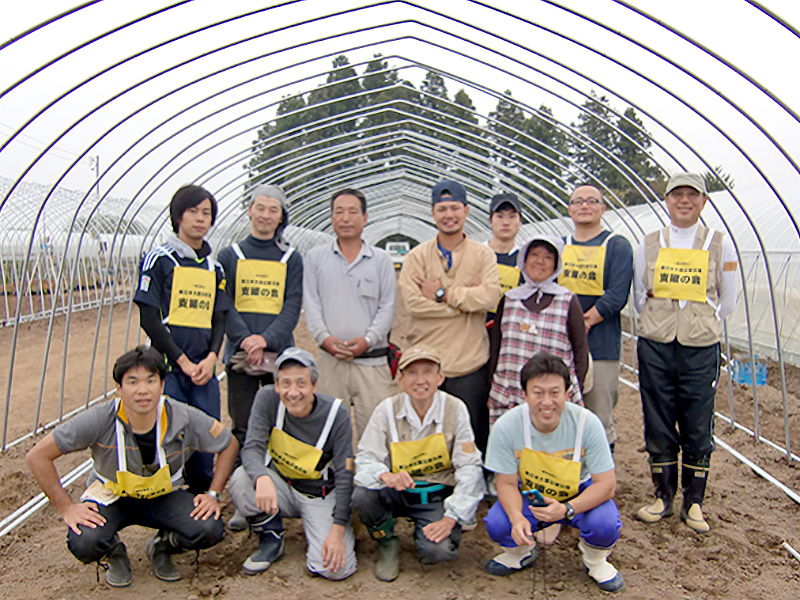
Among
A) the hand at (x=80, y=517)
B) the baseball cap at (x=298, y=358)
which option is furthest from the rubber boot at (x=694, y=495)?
the hand at (x=80, y=517)

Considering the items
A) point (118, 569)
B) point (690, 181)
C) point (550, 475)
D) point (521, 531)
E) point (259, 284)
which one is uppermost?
point (690, 181)

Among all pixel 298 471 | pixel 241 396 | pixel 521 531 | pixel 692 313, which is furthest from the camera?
pixel 241 396

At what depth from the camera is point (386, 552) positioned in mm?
3369

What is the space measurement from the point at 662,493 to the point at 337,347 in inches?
84.2

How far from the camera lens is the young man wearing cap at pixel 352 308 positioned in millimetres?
3951

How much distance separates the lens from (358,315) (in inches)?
157

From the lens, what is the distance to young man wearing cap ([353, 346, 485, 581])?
3.30 metres

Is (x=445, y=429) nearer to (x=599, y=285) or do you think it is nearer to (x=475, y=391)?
(x=475, y=391)

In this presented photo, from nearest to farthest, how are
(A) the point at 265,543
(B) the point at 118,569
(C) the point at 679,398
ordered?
(B) the point at 118,569, (A) the point at 265,543, (C) the point at 679,398

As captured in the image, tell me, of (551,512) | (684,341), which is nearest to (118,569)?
(551,512)

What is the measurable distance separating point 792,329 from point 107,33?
9440mm

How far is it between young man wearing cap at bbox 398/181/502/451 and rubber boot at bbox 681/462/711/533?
1.28 m

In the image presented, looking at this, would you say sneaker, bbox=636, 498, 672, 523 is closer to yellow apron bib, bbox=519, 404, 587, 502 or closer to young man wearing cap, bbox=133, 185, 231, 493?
yellow apron bib, bbox=519, 404, 587, 502

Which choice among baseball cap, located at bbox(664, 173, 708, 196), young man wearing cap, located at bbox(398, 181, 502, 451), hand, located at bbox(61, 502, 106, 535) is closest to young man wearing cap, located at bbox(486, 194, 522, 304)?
young man wearing cap, located at bbox(398, 181, 502, 451)
